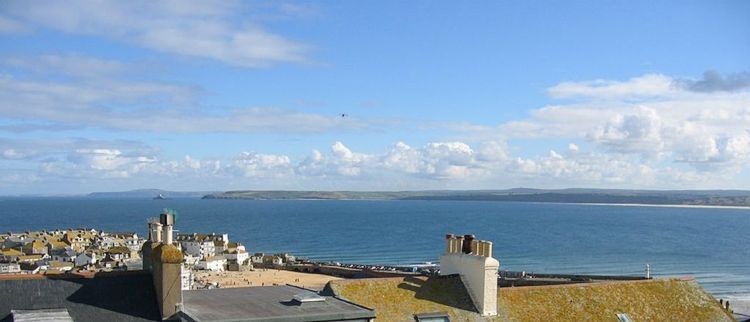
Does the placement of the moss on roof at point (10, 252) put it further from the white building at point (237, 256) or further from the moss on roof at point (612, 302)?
the moss on roof at point (612, 302)

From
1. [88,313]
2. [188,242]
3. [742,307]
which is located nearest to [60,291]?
[88,313]

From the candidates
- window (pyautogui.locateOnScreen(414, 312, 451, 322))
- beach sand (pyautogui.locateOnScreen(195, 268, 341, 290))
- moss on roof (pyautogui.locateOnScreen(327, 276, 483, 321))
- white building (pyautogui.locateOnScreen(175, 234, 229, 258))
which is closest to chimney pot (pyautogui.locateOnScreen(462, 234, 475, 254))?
moss on roof (pyautogui.locateOnScreen(327, 276, 483, 321))

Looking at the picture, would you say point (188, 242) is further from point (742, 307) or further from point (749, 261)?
point (749, 261)

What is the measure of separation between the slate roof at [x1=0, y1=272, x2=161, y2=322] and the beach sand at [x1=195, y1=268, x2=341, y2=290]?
5366cm

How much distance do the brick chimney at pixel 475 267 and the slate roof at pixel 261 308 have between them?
3805 millimetres

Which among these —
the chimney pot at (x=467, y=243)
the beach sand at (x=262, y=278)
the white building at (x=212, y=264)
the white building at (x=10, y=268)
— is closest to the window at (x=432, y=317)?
the chimney pot at (x=467, y=243)

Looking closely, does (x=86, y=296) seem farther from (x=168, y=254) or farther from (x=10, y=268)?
(x=10, y=268)

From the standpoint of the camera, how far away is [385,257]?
12138 cm

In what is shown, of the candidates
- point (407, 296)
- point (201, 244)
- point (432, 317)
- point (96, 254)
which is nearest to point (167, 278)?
point (407, 296)

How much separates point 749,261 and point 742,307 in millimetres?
66835

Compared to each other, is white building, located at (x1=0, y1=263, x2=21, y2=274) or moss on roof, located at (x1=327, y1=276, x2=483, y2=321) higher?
moss on roof, located at (x1=327, y1=276, x2=483, y2=321)

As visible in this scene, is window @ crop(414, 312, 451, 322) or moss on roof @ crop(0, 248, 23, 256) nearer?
window @ crop(414, 312, 451, 322)

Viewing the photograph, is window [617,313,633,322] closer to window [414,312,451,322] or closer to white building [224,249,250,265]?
window [414,312,451,322]

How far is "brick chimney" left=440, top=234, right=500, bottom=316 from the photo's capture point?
1883 cm
